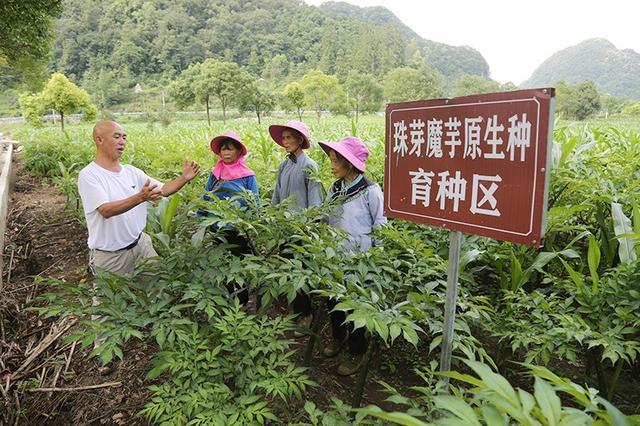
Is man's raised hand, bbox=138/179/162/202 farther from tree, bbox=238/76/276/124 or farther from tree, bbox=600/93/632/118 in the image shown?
tree, bbox=600/93/632/118

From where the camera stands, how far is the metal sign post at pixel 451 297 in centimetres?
137

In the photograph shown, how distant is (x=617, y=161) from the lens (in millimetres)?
3451

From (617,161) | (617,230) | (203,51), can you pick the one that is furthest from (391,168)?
(203,51)

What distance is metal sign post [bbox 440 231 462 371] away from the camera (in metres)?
1.37

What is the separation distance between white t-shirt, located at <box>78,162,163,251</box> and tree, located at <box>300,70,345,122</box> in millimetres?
34674

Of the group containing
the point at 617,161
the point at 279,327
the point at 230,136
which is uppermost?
the point at 230,136

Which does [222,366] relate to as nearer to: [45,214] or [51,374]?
[51,374]

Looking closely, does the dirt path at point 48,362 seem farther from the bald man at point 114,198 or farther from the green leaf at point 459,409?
the green leaf at point 459,409

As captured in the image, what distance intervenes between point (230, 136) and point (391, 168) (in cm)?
171

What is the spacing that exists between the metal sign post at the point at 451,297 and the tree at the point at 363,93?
130 ft

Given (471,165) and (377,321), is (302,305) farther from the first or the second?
(471,165)

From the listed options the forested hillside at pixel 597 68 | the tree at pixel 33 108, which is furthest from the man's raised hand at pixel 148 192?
the forested hillside at pixel 597 68

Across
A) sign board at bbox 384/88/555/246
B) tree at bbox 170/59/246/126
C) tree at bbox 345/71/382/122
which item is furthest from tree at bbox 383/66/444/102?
sign board at bbox 384/88/555/246

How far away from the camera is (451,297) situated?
1376 millimetres
